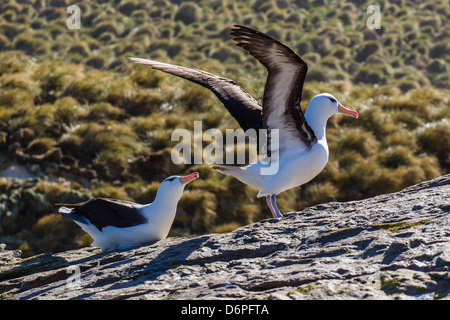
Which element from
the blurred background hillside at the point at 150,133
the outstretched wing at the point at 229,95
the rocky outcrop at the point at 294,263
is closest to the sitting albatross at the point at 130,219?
the rocky outcrop at the point at 294,263

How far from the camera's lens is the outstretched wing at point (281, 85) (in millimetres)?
4871

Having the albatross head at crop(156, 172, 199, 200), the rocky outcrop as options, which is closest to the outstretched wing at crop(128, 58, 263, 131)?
the albatross head at crop(156, 172, 199, 200)

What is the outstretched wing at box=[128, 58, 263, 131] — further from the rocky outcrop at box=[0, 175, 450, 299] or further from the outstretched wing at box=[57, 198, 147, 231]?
the outstretched wing at box=[57, 198, 147, 231]

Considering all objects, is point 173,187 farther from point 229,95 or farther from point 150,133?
point 150,133

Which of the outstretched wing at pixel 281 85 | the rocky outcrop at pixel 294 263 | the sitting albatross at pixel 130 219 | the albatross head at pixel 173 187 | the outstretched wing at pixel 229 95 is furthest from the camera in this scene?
the outstretched wing at pixel 229 95

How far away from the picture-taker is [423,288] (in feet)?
11.1

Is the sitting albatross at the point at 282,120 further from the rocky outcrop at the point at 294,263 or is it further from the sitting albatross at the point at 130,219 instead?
the sitting albatross at the point at 130,219

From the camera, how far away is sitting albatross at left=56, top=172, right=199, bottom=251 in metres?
5.63

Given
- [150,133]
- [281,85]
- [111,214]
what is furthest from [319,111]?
[150,133]

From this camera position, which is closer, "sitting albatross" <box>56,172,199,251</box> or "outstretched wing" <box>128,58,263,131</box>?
"sitting albatross" <box>56,172,199,251</box>

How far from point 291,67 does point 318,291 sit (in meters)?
2.07
